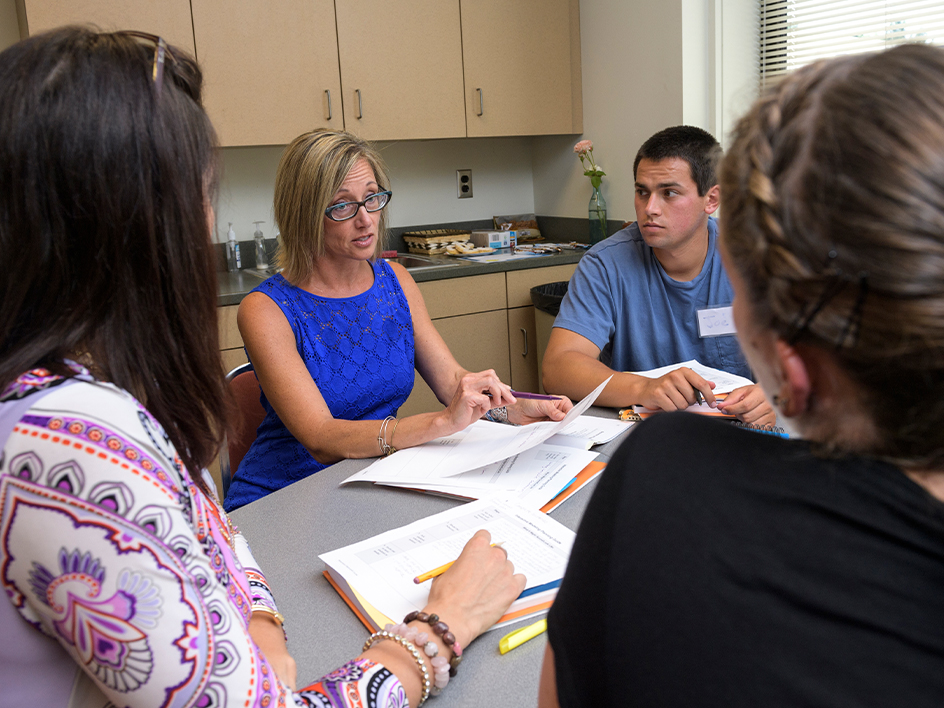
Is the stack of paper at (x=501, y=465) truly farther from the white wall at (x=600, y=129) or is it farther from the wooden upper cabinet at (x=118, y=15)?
the wooden upper cabinet at (x=118, y=15)

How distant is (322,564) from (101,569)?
1.63ft

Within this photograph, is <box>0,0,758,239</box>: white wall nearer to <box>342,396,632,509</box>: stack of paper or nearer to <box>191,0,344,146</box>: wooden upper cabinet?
<box>191,0,344,146</box>: wooden upper cabinet

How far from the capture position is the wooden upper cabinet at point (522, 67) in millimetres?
3312

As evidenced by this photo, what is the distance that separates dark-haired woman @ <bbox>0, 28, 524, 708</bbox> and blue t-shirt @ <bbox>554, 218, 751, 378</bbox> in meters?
1.36

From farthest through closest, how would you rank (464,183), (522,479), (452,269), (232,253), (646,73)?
(464,183) → (232,253) → (646,73) → (452,269) → (522,479)

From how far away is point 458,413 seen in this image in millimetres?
1344

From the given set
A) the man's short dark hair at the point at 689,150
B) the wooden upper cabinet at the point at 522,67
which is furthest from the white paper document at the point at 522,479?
the wooden upper cabinet at the point at 522,67

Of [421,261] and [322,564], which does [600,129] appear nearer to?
[421,261]

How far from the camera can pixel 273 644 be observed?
0.81m

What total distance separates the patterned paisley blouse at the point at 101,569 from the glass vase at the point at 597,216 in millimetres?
3006

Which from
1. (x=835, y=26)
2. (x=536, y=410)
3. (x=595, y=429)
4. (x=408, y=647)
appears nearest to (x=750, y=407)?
(x=595, y=429)

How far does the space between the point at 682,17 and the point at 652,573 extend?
2.89 m

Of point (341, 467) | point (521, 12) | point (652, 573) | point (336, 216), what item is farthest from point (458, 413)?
point (521, 12)

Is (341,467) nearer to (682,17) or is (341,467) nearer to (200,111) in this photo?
(200,111)
